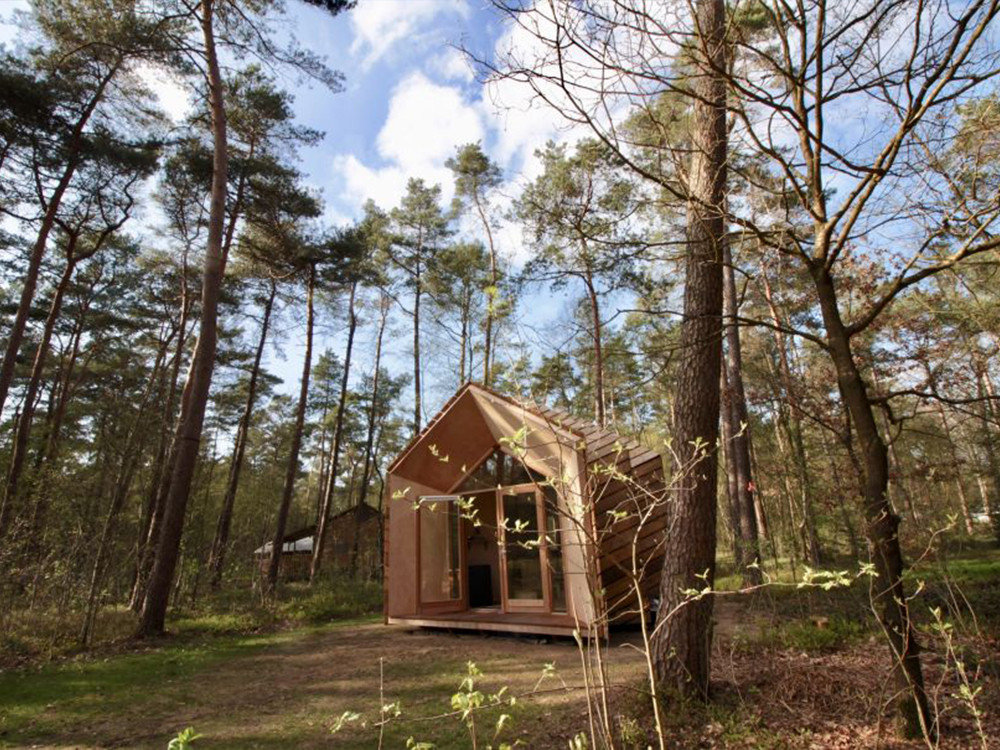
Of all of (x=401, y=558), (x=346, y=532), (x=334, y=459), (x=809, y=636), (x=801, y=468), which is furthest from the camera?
(x=346, y=532)

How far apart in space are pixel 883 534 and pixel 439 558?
6.78 metres

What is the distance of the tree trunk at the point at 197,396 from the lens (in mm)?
7020

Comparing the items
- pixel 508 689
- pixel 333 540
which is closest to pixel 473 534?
pixel 508 689

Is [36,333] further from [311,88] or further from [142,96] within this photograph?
[311,88]

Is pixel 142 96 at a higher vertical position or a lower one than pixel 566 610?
higher

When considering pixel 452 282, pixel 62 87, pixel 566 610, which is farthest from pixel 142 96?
pixel 566 610

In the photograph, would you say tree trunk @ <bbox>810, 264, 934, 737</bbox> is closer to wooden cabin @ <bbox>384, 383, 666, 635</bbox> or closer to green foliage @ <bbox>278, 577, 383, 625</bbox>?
wooden cabin @ <bbox>384, 383, 666, 635</bbox>

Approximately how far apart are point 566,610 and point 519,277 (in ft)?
16.5

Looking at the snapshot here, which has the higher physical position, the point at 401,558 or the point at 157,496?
the point at 157,496

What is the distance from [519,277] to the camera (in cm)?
335

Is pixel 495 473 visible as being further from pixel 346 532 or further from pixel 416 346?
pixel 346 532

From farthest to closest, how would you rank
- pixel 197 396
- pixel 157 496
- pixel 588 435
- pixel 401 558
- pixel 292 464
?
1. pixel 292 464
2. pixel 157 496
3. pixel 401 558
4. pixel 197 396
5. pixel 588 435

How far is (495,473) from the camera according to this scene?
8.32 meters

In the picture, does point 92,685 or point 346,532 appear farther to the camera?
point 346,532
